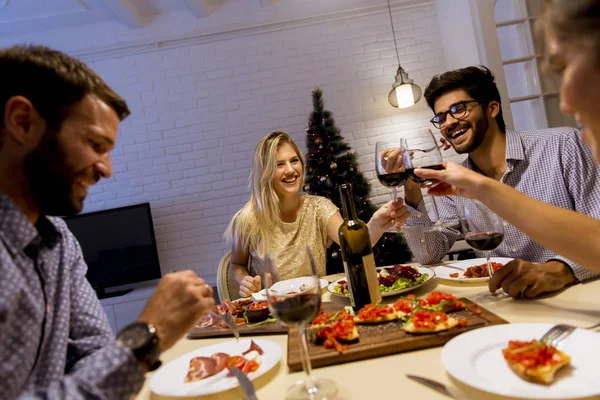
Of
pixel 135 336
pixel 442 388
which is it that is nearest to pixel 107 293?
pixel 135 336

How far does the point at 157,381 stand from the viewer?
958mm

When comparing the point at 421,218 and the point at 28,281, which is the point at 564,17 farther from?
the point at 421,218

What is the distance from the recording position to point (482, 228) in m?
1.25

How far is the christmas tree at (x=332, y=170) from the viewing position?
4.31 meters

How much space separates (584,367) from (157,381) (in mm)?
893

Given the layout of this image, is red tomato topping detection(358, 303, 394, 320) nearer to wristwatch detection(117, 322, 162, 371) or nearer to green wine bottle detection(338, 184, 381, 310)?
green wine bottle detection(338, 184, 381, 310)

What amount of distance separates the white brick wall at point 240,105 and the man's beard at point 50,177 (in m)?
3.95

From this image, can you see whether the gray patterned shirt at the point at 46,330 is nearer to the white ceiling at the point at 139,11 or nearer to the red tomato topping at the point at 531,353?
the red tomato topping at the point at 531,353

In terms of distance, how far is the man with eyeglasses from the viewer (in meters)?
1.22

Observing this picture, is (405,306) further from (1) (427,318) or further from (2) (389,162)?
(2) (389,162)

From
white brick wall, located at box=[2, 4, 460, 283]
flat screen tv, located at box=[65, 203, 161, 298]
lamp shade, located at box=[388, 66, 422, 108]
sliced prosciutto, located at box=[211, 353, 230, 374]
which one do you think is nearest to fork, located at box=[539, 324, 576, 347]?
sliced prosciutto, located at box=[211, 353, 230, 374]

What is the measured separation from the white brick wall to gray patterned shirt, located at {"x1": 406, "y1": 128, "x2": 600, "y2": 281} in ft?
9.85

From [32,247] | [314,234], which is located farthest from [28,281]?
[314,234]

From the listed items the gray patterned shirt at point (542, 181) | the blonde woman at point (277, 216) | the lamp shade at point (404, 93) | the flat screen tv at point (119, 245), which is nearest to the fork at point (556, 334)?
the gray patterned shirt at point (542, 181)
